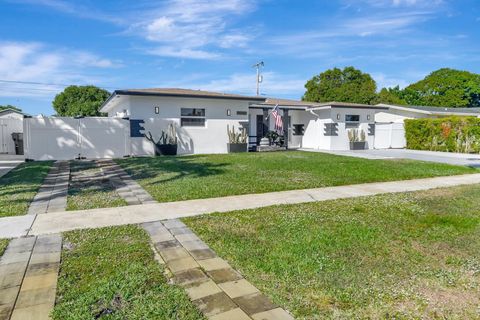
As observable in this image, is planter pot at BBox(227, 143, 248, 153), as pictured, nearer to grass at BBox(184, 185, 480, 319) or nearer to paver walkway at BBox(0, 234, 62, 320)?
grass at BBox(184, 185, 480, 319)

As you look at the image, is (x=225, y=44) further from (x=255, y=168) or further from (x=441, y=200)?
(x=441, y=200)

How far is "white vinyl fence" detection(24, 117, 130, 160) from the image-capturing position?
13883 mm

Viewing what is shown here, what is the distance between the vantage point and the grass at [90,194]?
598cm

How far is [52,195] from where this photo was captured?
22.1 feet

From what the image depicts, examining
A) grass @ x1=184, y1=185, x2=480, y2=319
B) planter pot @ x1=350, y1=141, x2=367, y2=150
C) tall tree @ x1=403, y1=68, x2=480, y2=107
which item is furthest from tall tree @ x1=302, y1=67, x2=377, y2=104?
grass @ x1=184, y1=185, x2=480, y2=319

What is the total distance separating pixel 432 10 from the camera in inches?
555

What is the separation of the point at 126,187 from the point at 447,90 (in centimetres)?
5653

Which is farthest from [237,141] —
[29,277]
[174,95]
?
[29,277]

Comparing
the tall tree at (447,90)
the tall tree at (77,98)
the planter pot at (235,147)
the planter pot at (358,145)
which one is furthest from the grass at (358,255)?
the tall tree at (447,90)

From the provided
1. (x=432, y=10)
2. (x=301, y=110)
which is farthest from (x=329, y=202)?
(x=301, y=110)

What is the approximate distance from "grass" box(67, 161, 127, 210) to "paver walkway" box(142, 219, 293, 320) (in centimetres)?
212

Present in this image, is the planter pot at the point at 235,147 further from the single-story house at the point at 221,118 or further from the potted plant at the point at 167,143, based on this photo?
the potted plant at the point at 167,143

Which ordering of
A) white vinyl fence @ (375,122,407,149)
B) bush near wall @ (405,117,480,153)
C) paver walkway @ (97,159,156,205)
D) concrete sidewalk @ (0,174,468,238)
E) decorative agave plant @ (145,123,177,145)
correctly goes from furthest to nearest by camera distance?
1. white vinyl fence @ (375,122,407,149)
2. bush near wall @ (405,117,480,153)
3. decorative agave plant @ (145,123,177,145)
4. paver walkway @ (97,159,156,205)
5. concrete sidewalk @ (0,174,468,238)

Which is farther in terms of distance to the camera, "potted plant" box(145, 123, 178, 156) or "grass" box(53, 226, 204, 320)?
"potted plant" box(145, 123, 178, 156)
